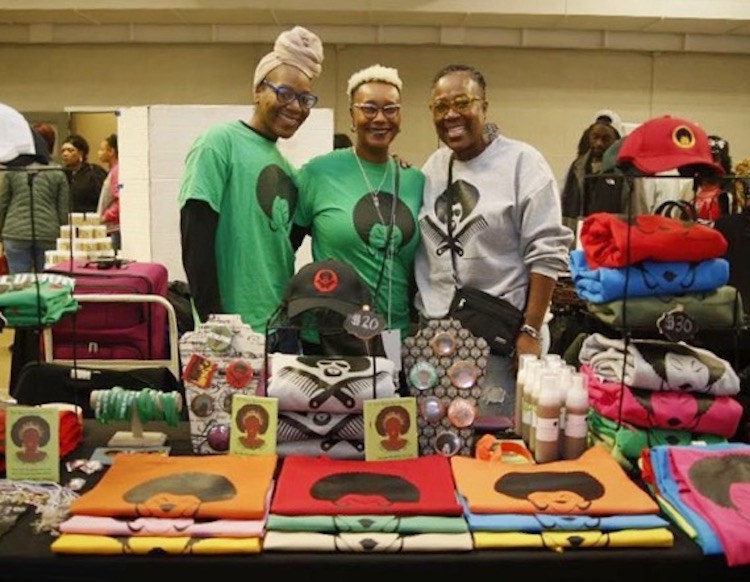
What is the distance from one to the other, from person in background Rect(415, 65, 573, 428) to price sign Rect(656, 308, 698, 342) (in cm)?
57

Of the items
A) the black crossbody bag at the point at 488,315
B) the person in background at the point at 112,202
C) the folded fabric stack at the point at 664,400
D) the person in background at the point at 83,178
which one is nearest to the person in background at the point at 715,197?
the black crossbody bag at the point at 488,315

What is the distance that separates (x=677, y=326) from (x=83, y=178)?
5.37m

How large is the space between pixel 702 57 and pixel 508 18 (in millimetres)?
2145

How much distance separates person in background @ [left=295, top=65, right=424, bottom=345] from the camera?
215 centimetres

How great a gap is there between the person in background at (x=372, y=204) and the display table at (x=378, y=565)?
37.4 inches

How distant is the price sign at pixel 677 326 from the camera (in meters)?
1.55

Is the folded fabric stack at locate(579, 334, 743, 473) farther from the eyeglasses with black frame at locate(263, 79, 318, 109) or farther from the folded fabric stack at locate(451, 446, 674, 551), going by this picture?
the eyeglasses with black frame at locate(263, 79, 318, 109)

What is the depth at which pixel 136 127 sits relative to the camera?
4.28 metres

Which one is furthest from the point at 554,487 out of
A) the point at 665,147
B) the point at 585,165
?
the point at 585,165

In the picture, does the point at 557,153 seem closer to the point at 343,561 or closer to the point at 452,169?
the point at 452,169

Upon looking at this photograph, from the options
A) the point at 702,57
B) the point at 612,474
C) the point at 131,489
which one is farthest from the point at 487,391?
the point at 702,57

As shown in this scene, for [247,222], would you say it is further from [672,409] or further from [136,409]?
[672,409]

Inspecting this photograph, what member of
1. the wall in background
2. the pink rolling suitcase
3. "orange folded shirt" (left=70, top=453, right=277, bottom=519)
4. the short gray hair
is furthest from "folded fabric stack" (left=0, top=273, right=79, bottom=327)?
the wall in background

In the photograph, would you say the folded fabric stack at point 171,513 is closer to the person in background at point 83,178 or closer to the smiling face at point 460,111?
the smiling face at point 460,111
